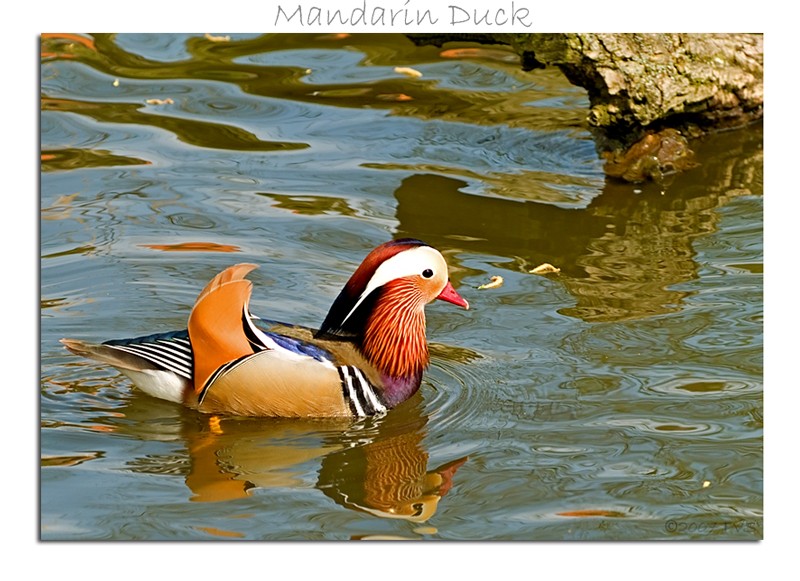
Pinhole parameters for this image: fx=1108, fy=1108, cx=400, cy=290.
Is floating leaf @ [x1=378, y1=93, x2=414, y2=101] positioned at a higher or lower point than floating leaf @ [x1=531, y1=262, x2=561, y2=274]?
higher

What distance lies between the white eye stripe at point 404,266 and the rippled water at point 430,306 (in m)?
0.60

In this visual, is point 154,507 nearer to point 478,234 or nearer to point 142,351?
point 142,351

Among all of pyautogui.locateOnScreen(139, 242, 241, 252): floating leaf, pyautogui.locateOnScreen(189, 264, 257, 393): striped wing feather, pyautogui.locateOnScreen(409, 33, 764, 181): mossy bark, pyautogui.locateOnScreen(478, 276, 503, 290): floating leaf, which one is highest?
pyautogui.locateOnScreen(409, 33, 764, 181): mossy bark

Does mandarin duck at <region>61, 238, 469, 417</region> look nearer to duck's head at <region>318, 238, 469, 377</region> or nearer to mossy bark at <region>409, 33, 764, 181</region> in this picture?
duck's head at <region>318, 238, 469, 377</region>

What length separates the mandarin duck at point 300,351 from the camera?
15.9 feet

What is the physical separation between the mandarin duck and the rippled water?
0.40ft

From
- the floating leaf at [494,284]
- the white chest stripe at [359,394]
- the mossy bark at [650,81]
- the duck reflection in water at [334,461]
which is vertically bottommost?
the duck reflection in water at [334,461]

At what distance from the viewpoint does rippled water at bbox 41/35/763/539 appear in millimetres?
4434

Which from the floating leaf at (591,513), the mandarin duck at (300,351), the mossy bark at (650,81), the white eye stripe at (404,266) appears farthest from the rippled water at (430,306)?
the white eye stripe at (404,266)

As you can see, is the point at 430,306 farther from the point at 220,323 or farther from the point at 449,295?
the point at 220,323

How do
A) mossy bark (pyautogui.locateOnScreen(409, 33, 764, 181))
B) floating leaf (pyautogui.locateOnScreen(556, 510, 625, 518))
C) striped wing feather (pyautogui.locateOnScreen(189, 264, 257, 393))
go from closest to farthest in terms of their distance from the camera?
floating leaf (pyautogui.locateOnScreen(556, 510, 625, 518))
striped wing feather (pyautogui.locateOnScreen(189, 264, 257, 393))
mossy bark (pyautogui.locateOnScreen(409, 33, 764, 181))

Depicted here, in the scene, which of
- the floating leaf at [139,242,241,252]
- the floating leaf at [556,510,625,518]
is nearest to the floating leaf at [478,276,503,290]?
the floating leaf at [139,242,241,252]

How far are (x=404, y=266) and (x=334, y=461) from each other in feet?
3.21

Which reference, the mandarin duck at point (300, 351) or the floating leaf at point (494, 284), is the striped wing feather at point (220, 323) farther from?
the floating leaf at point (494, 284)
